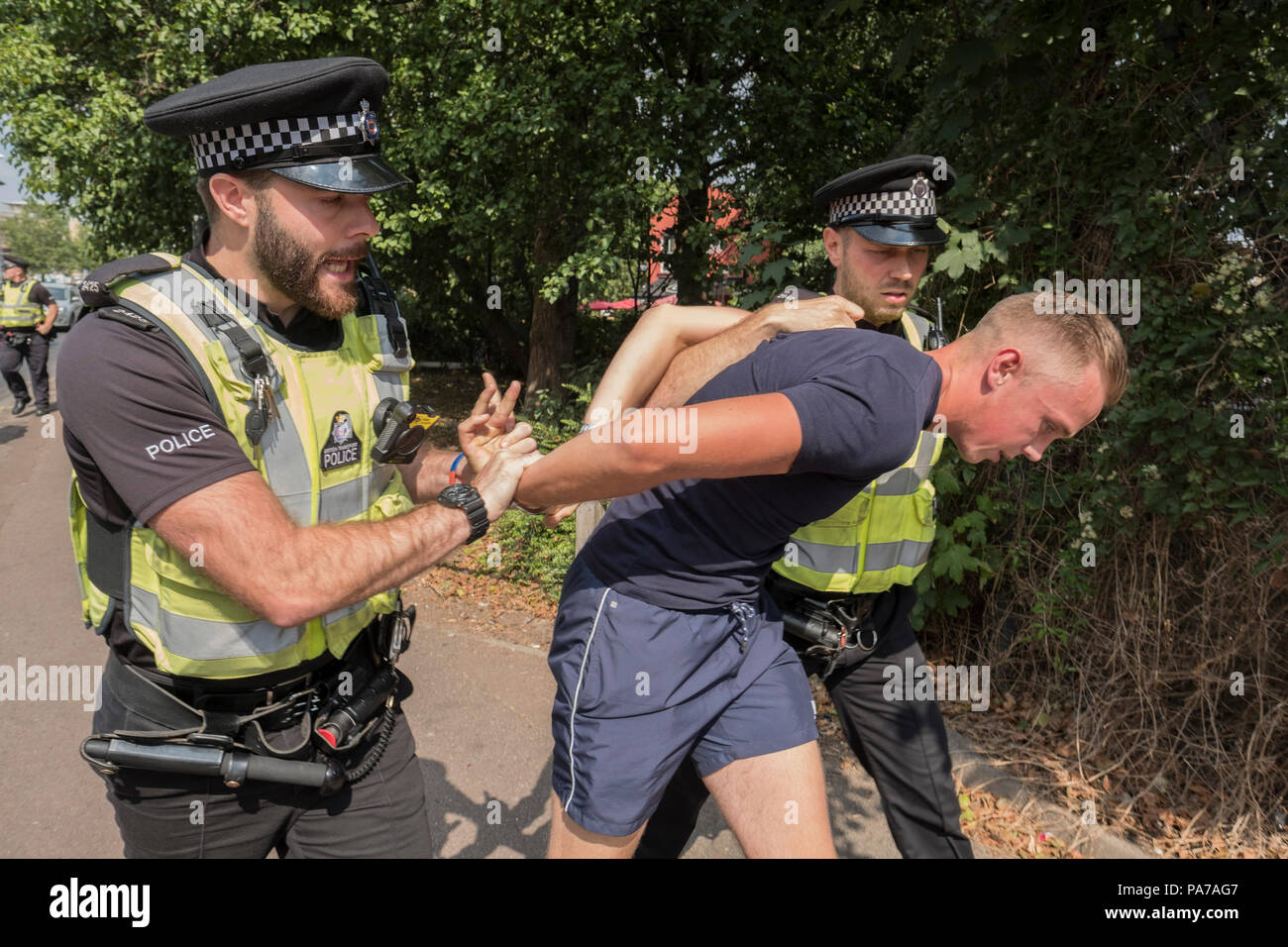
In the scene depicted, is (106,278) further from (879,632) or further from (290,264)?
(879,632)

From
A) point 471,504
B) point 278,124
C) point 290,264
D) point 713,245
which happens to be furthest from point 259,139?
point 713,245

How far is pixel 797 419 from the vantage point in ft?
5.28

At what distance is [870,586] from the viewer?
274 centimetres

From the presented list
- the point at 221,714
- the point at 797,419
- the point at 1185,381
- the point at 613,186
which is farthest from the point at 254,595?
the point at 613,186

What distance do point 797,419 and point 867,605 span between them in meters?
1.37

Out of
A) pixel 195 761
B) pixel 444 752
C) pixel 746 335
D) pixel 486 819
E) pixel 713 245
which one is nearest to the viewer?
pixel 195 761

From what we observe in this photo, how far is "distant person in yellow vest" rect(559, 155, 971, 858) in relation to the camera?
2.53 m

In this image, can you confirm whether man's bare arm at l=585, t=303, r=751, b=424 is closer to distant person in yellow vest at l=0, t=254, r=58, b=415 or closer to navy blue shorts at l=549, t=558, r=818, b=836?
navy blue shorts at l=549, t=558, r=818, b=836

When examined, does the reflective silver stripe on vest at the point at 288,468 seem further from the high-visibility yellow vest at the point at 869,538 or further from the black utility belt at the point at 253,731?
the high-visibility yellow vest at the point at 869,538

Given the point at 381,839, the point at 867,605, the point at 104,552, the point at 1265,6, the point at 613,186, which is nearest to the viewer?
the point at 104,552

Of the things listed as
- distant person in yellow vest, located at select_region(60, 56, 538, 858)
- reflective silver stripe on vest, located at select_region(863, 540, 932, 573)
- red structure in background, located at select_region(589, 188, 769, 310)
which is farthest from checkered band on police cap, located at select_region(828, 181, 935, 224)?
red structure in background, located at select_region(589, 188, 769, 310)

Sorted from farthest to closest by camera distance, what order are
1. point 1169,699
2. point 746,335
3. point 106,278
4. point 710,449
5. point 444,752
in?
1. point 444,752
2. point 1169,699
3. point 746,335
4. point 106,278
5. point 710,449

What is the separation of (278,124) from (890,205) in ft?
6.82

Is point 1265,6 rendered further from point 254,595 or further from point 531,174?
point 531,174
